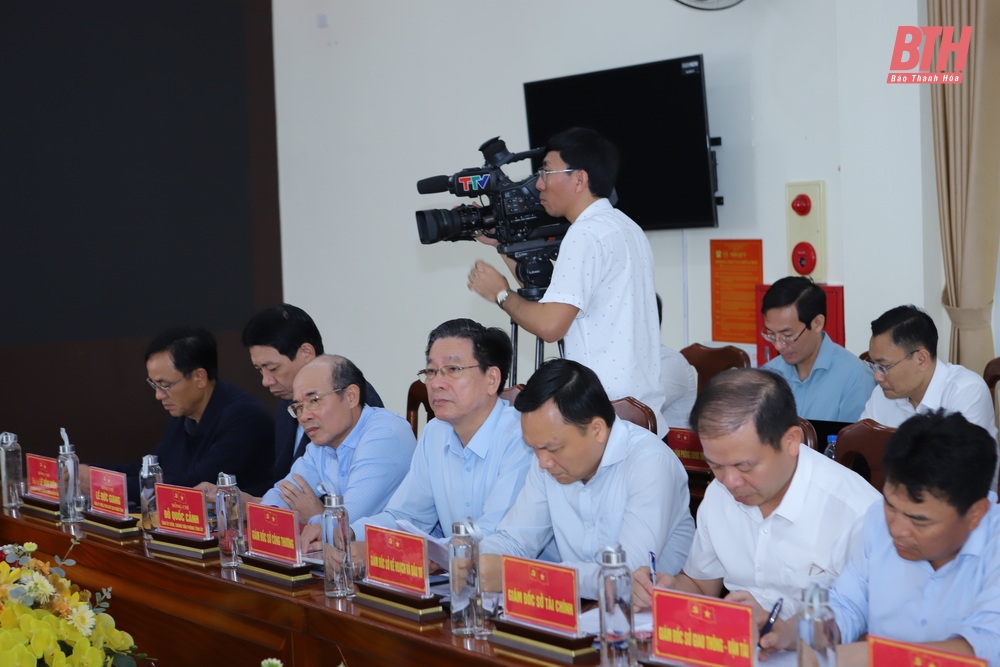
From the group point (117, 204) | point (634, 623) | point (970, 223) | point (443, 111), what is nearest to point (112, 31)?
point (117, 204)

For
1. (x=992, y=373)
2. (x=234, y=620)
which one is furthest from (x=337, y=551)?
(x=992, y=373)

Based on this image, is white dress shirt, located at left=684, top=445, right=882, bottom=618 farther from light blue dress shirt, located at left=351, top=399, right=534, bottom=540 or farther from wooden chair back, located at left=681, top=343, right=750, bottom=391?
wooden chair back, located at left=681, top=343, right=750, bottom=391

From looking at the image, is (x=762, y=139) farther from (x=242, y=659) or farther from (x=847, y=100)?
(x=242, y=659)

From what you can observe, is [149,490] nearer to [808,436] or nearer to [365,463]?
[365,463]

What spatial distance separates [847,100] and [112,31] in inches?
137

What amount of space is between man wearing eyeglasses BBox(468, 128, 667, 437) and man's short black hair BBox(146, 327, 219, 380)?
0.97 m

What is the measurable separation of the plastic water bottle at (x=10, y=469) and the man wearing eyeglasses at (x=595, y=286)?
139 centimetres

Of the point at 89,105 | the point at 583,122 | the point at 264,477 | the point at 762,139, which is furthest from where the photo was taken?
the point at 89,105

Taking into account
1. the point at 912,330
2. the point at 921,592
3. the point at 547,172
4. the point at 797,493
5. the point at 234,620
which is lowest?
the point at 234,620

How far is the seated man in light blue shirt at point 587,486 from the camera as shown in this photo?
6.73 ft

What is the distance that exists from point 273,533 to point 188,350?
131 centimetres

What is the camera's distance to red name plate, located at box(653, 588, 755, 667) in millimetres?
1417

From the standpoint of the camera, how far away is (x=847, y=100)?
379 centimetres

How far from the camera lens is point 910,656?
126 cm
